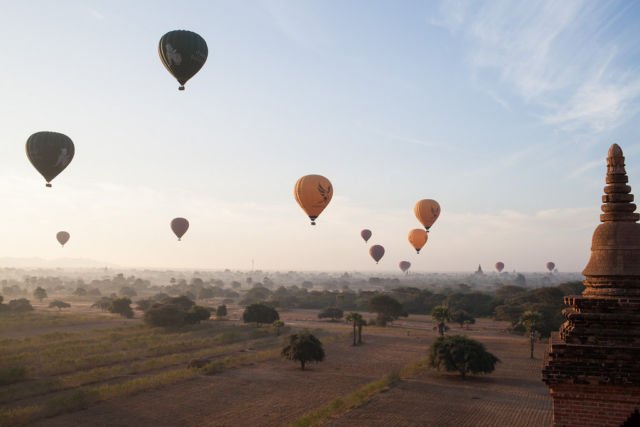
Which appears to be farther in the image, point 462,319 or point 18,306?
point 18,306

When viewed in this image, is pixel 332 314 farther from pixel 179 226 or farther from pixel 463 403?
pixel 463 403

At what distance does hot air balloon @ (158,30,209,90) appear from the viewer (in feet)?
108

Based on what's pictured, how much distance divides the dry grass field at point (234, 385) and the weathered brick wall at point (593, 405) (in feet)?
61.8

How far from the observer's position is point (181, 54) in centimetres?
3309

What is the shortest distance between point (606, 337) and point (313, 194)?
1301 inches

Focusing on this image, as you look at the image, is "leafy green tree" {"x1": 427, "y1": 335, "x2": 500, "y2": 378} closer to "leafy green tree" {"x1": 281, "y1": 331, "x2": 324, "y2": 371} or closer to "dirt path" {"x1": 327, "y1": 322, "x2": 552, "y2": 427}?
"dirt path" {"x1": 327, "y1": 322, "x2": 552, "y2": 427}

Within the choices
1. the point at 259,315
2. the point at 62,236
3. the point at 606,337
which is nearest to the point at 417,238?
the point at 259,315

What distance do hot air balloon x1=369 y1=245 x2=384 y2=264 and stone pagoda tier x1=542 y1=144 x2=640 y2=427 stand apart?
77.6 metres

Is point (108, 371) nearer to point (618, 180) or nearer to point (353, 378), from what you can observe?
point (353, 378)

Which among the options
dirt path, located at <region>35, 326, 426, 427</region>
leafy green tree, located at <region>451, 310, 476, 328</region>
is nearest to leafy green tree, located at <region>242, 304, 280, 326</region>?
dirt path, located at <region>35, 326, 426, 427</region>

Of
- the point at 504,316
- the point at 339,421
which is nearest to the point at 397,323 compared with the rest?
the point at 504,316

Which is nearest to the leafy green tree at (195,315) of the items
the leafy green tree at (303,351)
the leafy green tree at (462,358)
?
the leafy green tree at (303,351)

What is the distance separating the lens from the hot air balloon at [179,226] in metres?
64.0

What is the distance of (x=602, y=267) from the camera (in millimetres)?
9555
